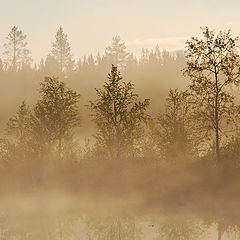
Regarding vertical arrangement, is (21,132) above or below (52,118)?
below

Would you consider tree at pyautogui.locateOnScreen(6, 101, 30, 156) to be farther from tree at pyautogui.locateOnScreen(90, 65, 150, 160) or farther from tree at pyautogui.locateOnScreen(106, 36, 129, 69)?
tree at pyautogui.locateOnScreen(106, 36, 129, 69)

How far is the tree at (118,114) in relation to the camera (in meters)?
42.6

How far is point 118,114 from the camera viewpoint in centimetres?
4291

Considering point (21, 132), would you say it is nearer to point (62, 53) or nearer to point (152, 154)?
point (152, 154)

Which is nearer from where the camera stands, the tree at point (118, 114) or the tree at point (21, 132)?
the tree at point (118, 114)

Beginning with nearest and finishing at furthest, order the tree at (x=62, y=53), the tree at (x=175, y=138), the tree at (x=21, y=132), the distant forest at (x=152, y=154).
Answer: the distant forest at (x=152, y=154) → the tree at (x=175, y=138) → the tree at (x=21, y=132) → the tree at (x=62, y=53)

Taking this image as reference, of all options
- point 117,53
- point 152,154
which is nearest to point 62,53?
point 117,53

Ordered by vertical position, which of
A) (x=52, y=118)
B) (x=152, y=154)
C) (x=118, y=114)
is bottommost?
(x=152, y=154)

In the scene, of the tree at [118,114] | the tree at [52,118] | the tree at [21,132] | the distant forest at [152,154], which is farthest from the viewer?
the tree at [21,132]

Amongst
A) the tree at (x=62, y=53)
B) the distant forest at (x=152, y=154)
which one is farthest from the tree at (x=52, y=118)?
the tree at (x=62, y=53)

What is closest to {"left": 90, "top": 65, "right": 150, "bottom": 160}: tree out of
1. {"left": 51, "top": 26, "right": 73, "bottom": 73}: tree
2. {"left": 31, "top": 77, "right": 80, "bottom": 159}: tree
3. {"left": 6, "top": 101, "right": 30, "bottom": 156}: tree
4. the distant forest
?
the distant forest

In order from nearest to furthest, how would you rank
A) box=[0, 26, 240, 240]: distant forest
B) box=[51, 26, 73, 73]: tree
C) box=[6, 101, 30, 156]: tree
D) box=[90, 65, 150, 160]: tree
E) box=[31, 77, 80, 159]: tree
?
box=[0, 26, 240, 240]: distant forest, box=[90, 65, 150, 160]: tree, box=[31, 77, 80, 159]: tree, box=[6, 101, 30, 156]: tree, box=[51, 26, 73, 73]: tree

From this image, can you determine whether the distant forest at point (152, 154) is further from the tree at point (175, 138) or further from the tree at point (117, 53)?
the tree at point (117, 53)

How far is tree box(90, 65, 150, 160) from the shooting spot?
4256 cm
